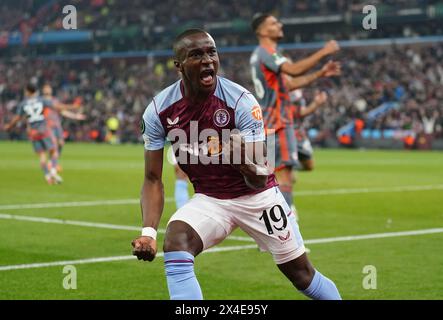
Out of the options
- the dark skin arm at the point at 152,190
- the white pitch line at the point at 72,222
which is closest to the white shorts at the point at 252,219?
the dark skin arm at the point at 152,190

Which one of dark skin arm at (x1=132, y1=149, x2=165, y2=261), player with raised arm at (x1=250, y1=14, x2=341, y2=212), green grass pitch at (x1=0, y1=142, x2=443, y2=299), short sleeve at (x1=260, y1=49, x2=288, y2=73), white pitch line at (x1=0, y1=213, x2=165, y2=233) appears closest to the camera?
dark skin arm at (x1=132, y1=149, x2=165, y2=261)

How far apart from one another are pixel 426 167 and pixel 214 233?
69.4 feet

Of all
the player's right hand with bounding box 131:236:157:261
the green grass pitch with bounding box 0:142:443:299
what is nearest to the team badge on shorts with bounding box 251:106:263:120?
the player's right hand with bounding box 131:236:157:261

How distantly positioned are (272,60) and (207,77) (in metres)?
5.04

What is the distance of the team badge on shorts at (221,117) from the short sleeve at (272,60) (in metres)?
4.83

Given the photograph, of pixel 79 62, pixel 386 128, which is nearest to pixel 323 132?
pixel 386 128

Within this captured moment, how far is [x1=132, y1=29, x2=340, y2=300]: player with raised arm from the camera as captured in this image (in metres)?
5.98

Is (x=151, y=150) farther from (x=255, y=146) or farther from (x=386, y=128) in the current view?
(x=386, y=128)

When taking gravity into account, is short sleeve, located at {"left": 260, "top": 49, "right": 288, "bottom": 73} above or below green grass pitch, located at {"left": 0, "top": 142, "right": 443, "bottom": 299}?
above

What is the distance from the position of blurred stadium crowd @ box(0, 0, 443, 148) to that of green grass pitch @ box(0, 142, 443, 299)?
22.8 meters

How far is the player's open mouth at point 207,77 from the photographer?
587 centimetres

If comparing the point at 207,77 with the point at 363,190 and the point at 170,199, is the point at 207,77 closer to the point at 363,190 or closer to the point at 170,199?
the point at 170,199

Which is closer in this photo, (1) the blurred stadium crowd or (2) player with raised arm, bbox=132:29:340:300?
(2) player with raised arm, bbox=132:29:340:300

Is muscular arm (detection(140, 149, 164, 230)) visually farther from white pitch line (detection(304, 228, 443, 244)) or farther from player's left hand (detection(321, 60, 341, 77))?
white pitch line (detection(304, 228, 443, 244))
